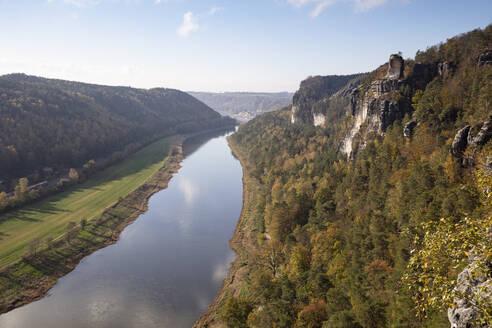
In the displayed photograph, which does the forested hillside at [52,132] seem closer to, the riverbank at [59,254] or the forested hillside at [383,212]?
the riverbank at [59,254]

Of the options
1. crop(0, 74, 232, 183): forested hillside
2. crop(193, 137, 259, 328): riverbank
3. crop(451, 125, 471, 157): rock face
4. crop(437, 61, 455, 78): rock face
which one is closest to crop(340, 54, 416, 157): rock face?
crop(437, 61, 455, 78): rock face

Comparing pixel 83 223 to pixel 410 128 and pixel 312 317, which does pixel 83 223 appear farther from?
pixel 410 128

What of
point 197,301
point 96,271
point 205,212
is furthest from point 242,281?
point 205,212

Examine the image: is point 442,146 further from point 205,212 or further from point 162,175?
point 162,175

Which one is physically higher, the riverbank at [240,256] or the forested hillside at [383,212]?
the forested hillside at [383,212]

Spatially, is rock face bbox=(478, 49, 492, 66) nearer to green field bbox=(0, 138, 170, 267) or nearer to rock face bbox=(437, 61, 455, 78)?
rock face bbox=(437, 61, 455, 78)

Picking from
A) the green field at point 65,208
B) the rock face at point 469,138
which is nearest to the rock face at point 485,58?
the rock face at point 469,138

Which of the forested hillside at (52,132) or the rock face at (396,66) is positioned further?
the forested hillside at (52,132)
